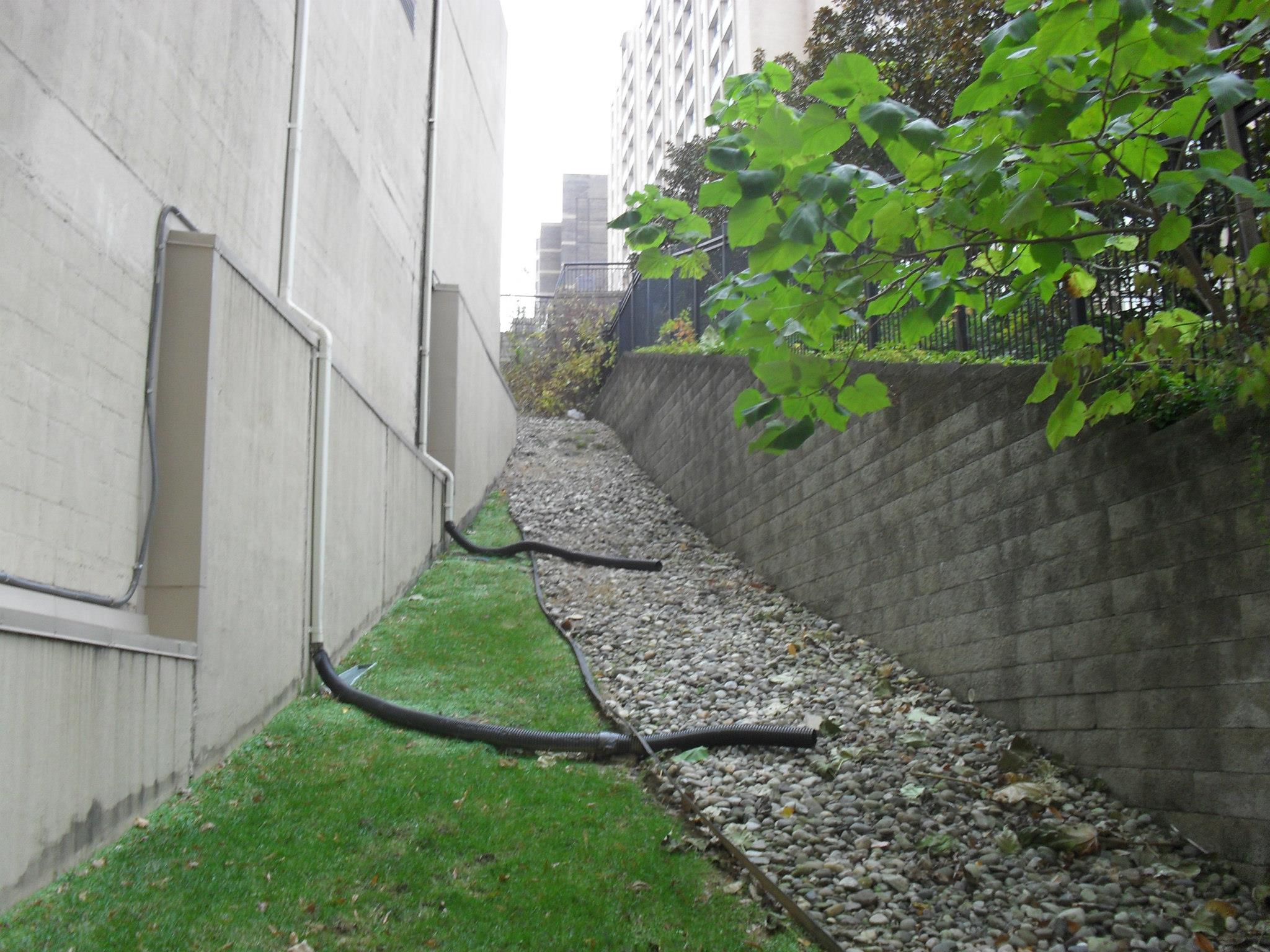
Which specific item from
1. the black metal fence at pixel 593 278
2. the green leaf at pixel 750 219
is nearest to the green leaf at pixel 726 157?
the green leaf at pixel 750 219

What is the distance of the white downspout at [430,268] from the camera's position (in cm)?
1215

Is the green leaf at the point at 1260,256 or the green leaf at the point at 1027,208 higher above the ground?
the green leaf at the point at 1027,208

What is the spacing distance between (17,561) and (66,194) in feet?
5.10

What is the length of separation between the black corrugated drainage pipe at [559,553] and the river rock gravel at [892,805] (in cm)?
142

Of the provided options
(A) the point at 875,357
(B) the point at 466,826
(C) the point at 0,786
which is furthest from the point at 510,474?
(C) the point at 0,786

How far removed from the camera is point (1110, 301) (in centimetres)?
625

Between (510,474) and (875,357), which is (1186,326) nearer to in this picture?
(875,357)

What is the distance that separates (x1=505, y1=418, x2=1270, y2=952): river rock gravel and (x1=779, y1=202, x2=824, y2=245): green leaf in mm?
2865

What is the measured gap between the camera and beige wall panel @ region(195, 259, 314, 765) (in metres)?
5.70

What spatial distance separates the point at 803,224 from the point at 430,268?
932 cm

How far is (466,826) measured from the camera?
5352 millimetres

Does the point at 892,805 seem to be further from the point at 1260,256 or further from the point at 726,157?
the point at 726,157

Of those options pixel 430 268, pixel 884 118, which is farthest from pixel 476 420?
pixel 884 118

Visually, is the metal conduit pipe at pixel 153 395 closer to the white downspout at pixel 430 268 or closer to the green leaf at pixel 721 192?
the green leaf at pixel 721 192
